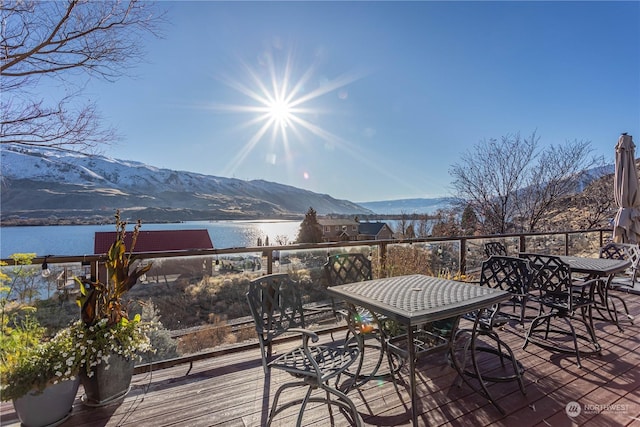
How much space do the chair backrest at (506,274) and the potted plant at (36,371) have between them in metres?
3.87

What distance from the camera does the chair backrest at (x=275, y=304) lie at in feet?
8.00

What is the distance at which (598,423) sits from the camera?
1.95 m

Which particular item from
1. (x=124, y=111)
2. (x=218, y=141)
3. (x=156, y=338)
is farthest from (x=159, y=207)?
(x=156, y=338)

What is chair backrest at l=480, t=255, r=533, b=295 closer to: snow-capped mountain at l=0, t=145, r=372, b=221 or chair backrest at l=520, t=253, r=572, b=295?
chair backrest at l=520, t=253, r=572, b=295

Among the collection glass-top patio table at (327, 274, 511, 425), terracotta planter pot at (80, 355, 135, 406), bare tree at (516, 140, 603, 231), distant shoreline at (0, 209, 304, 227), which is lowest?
terracotta planter pot at (80, 355, 135, 406)

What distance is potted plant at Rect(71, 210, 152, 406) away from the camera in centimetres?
214

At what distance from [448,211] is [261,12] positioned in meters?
10.3

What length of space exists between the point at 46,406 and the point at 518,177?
12876 millimetres

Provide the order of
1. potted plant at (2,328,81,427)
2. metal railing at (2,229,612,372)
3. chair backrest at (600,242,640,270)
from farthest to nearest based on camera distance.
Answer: chair backrest at (600,242,640,270) < metal railing at (2,229,612,372) < potted plant at (2,328,81,427)

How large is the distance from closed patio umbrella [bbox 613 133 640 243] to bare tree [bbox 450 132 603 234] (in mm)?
5353

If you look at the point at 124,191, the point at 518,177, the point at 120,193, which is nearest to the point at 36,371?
the point at 518,177

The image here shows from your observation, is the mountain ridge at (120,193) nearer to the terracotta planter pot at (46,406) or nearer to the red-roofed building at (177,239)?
the red-roofed building at (177,239)

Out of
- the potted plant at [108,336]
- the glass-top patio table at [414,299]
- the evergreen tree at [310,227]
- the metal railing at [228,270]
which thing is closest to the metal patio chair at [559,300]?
the glass-top patio table at [414,299]

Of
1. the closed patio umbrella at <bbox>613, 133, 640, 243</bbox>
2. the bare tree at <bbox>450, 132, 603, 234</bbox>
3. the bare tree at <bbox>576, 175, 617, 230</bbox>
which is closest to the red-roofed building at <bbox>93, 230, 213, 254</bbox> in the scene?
the bare tree at <bbox>450, 132, 603, 234</bbox>
